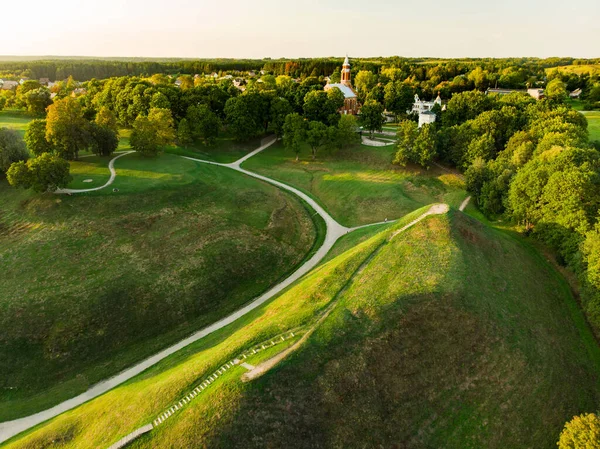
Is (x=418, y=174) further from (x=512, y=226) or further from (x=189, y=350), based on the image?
(x=189, y=350)

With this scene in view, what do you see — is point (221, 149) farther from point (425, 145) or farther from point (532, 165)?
point (532, 165)

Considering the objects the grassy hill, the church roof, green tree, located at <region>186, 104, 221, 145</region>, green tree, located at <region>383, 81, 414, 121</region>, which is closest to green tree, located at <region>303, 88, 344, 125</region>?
the church roof

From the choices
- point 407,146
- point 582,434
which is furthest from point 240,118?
point 582,434

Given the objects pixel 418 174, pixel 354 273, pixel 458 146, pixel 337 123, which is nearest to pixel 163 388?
pixel 354 273

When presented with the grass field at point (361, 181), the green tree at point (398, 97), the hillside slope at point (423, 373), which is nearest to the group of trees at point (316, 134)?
the grass field at point (361, 181)

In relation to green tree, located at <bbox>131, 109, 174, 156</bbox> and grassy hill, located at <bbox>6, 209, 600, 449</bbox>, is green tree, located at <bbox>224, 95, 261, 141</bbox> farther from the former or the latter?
grassy hill, located at <bbox>6, 209, 600, 449</bbox>

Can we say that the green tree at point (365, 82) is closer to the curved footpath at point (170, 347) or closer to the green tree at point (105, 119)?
the curved footpath at point (170, 347)

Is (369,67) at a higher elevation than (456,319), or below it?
higher
